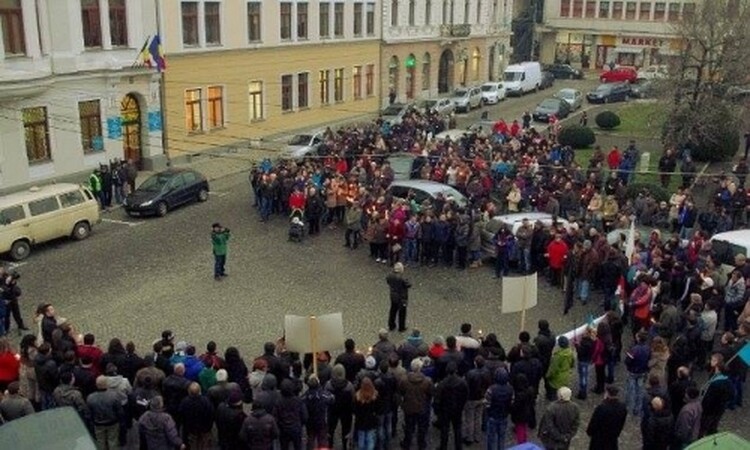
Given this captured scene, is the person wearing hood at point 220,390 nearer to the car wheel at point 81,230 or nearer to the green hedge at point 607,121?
the car wheel at point 81,230

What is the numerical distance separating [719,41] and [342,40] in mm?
19528

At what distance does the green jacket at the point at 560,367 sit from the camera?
13211mm

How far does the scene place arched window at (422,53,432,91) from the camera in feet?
175

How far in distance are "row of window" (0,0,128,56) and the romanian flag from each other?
1025mm

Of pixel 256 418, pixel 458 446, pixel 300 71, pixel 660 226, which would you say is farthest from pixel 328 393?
pixel 300 71

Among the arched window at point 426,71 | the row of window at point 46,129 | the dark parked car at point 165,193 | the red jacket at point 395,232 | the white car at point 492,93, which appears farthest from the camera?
the arched window at point 426,71

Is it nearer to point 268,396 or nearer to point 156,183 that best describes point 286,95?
point 156,183

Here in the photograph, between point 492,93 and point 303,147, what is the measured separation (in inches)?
855

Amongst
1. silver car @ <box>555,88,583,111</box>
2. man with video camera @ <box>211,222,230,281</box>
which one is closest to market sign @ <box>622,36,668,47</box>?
silver car @ <box>555,88,583,111</box>

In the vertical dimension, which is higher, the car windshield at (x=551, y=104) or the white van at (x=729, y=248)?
the white van at (x=729, y=248)

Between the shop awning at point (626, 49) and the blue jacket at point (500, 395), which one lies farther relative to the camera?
the shop awning at point (626, 49)

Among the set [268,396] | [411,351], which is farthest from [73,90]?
[268,396]

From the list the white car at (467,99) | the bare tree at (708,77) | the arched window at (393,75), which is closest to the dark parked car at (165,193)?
the bare tree at (708,77)

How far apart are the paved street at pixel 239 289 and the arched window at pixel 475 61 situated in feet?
127
